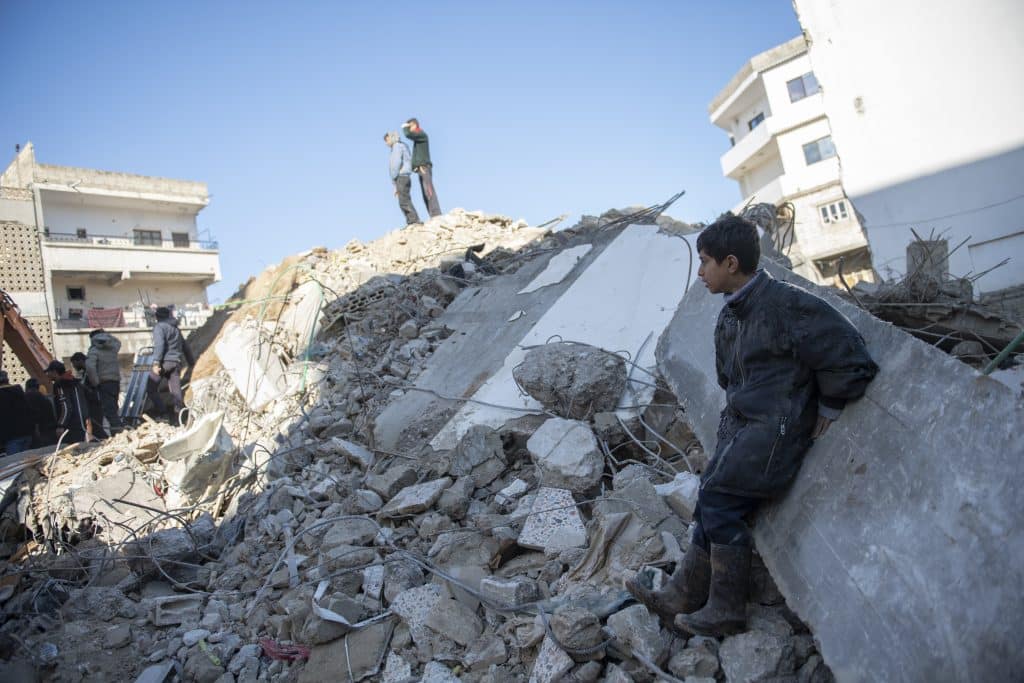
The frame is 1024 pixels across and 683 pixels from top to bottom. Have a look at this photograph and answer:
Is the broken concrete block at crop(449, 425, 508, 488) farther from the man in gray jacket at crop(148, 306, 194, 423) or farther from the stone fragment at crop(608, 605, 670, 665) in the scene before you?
the man in gray jacket at crop(148, 306, 194, 423)

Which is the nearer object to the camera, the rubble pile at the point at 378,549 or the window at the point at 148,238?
the rubble pile at the point at 378,549

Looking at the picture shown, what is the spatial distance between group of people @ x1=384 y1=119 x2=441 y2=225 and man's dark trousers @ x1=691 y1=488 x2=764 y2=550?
918 cm

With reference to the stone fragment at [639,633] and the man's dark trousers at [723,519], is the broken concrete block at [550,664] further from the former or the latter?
the man's dark trousers at [723,519]

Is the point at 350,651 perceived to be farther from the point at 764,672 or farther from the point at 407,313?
the point at 407,313

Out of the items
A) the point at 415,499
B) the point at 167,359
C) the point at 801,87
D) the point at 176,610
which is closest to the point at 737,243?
the point at 415,499

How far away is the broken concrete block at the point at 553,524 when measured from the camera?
2936 mm

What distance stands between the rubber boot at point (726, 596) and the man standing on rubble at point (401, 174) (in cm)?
934

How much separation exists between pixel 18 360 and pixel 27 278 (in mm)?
1055

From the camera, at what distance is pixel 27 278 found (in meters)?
7.84

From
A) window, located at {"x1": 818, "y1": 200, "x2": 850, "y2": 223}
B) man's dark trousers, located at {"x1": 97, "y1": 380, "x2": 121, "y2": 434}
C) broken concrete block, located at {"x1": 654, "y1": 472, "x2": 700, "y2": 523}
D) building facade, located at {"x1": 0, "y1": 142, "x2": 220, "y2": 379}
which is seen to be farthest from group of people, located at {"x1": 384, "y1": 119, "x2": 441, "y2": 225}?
window, located at {"x1": 818, "y1": 200, "x2": 850, "y2": 223}

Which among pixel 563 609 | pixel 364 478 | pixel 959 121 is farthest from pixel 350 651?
pixel 959 121

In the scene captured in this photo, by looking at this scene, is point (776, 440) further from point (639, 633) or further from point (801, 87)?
point (801, 87)

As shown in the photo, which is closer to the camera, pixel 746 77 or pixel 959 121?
pixel 959 121

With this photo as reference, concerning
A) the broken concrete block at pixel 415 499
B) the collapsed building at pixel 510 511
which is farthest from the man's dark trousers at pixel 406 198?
the broken concrete block at pixel 415 499
